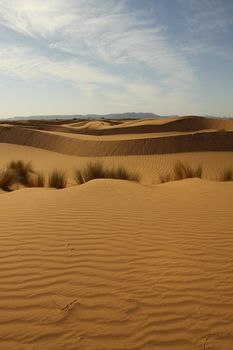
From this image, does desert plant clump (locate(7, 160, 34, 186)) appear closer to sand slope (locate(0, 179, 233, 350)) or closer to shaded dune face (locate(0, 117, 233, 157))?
sand slope (locate(0, 179, 233, 350))

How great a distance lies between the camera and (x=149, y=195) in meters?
7.58

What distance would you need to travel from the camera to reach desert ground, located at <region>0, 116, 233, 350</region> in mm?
2939

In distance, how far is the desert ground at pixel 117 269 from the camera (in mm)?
2939

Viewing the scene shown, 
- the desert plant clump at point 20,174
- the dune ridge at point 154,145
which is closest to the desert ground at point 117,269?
the desert plant clump at point 20,174

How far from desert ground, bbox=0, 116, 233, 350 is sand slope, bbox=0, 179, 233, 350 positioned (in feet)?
0.03

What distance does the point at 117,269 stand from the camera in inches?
156

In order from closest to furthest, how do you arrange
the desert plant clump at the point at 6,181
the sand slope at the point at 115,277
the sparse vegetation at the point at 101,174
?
1. the sand slope at the point at 115,277
2. the desert plant clump at the point at 6,181
3. the sparse vegetation at the point at 101,174

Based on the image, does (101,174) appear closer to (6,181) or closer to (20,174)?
(6,181)

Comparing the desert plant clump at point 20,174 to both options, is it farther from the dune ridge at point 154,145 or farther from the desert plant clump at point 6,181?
the dune ridge at point 154,145

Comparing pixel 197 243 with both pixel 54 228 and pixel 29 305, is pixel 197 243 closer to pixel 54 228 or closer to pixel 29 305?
pixel 54 228

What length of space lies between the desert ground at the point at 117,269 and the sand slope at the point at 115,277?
1cm

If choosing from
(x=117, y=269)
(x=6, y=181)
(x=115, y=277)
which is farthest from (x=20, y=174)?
(x=115, y=277)

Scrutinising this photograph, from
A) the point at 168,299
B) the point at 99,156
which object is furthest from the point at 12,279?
the point at 99,156

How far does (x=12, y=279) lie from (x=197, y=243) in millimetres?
2313
